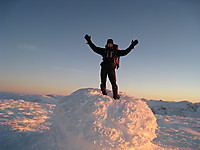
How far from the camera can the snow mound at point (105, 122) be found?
299 cm

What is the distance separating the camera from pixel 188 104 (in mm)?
21109

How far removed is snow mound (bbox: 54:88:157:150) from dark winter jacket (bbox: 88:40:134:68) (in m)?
0.95

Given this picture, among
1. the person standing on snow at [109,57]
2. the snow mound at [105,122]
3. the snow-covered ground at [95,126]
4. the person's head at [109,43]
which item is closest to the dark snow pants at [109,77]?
the person standing on snow at [109,57]

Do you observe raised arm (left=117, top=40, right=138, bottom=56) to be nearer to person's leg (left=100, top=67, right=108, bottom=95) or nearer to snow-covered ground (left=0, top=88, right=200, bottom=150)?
person's leg (left=100, top=67, right=108, bottom=95)

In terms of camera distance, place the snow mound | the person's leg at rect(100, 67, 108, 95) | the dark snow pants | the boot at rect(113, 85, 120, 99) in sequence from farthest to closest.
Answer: the person's leg at rect(100, 67, 108, 95) → the dark snow pants → the boot at rect(113, 85, 120, 99) → the snow mound

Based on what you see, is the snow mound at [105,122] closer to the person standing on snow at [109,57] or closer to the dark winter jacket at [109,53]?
the person standing on snow at [109,57]

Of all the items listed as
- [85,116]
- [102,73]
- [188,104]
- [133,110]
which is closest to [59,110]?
[85,116]

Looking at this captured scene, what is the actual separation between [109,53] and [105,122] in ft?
5.94

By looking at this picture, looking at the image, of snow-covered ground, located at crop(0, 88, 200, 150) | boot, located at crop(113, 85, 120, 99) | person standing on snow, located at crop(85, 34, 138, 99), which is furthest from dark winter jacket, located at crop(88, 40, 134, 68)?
snow-covered ground, located at crop(0, 88, 200, 150)

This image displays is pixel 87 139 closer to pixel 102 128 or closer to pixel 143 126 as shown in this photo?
pixel 102 128

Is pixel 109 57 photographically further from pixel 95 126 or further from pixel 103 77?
pixel 95 126

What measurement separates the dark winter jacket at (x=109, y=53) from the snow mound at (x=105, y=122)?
949 millimetres

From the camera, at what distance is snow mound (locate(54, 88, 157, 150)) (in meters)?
2.99

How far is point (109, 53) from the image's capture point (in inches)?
153
